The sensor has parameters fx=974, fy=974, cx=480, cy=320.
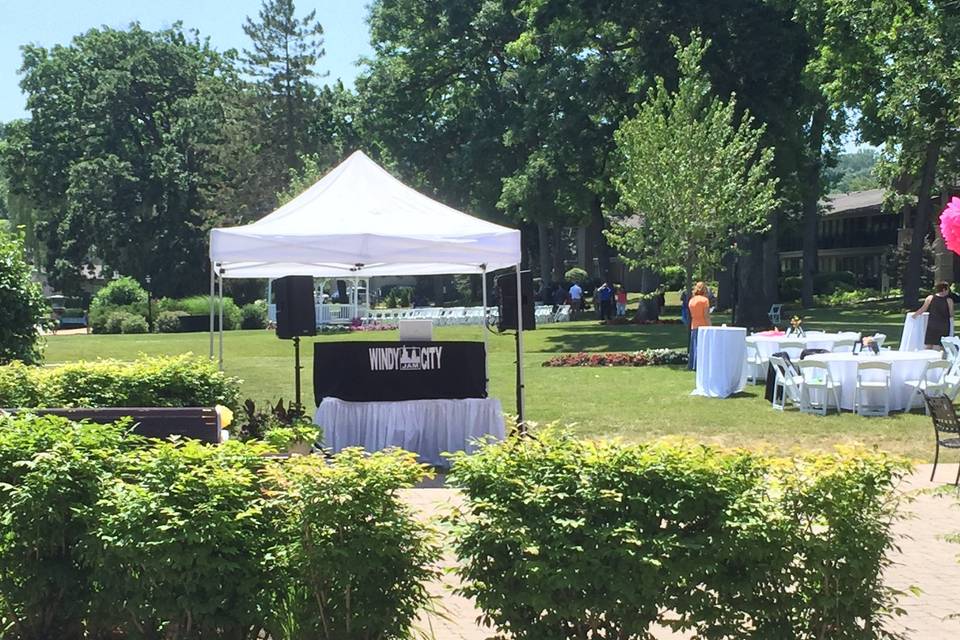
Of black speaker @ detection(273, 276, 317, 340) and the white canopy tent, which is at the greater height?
the white canopy tent

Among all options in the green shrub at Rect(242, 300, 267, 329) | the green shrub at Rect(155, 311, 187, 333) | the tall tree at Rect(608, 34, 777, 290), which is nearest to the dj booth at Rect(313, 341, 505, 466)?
the tall tree at Rect(608, 34, 777, 290)

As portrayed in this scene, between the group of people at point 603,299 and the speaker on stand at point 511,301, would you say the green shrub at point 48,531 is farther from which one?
the group of people at point 603,299

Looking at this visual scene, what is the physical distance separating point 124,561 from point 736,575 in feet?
8.41

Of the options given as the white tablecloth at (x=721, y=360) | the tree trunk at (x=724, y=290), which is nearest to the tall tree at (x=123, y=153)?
the tree trunk at (x=724, y=290)

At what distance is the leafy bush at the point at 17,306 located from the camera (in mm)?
12445

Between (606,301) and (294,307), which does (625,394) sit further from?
(606,301)

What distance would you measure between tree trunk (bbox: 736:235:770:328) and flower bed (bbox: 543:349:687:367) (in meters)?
10.3

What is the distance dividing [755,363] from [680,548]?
49.8 feet

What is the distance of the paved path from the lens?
17.1 feet

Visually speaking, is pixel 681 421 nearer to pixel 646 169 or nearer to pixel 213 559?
pixel 213 559

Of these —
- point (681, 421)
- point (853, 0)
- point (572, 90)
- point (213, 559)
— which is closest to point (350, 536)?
point (213, 559)

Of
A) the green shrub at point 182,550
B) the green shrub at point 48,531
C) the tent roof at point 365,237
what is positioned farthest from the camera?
the tent roof at point 365,237

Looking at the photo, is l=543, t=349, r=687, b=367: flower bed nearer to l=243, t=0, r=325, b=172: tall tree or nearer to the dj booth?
the dj booth

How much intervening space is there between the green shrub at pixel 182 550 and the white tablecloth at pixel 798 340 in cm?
1395
